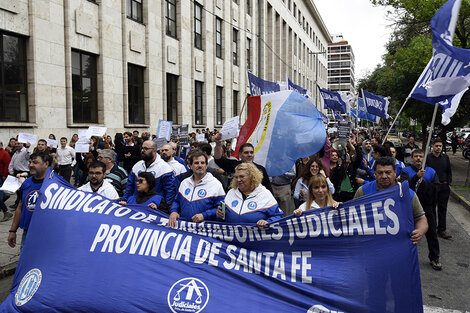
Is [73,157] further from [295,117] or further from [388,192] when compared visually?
[388,192]

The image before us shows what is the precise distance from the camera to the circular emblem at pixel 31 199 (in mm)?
4738

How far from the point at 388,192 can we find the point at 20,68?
12013 millimetres

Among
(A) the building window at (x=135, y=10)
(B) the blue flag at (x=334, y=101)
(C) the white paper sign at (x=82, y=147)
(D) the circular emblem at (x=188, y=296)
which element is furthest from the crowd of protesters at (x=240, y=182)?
(A) the building window at (x=135, y=10)

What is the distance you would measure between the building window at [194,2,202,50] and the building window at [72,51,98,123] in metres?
8.95

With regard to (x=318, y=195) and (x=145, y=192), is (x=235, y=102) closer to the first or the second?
(x=145, y=192)

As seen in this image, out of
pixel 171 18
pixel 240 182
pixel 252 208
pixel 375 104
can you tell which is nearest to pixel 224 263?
pixel 252 208

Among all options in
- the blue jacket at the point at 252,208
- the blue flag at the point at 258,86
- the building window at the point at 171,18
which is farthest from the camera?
the building window at the point at 171,18

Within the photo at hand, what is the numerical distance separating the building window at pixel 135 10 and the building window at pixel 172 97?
342cm

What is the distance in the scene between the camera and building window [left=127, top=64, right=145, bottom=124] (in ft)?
57.0

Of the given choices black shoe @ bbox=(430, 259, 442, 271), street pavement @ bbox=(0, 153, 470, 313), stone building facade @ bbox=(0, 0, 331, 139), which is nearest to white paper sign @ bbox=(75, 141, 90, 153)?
street pavement @ bbox=(0, 153, 470, 313)

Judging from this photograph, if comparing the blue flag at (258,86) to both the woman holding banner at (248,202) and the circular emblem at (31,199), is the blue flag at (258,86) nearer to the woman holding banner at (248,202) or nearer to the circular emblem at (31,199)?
the woman holding banner at (248,202)

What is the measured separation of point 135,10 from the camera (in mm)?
17531

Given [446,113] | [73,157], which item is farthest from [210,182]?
[73,157]

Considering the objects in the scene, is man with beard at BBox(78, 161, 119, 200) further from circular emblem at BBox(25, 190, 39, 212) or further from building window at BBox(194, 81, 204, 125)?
building window at BBox(194, 81, 204, 125)
